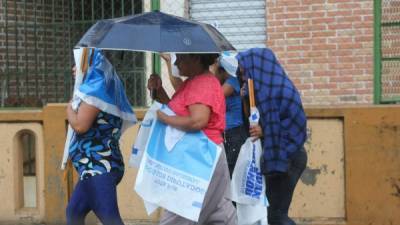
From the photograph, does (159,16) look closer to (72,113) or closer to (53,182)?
(72,113)

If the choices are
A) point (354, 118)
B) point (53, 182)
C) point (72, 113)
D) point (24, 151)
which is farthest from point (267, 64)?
point (24, 151)

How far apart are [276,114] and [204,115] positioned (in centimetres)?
67

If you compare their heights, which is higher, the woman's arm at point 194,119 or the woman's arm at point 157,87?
the woman's arm at point 157,87

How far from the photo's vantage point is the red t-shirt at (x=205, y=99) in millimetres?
4172

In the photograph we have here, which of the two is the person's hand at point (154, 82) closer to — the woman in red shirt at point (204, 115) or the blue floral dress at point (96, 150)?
the woman in red shirt at point (204, 115)

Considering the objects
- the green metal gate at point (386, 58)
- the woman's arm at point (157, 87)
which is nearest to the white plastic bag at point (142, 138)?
the woman's arm at point (157, 87)

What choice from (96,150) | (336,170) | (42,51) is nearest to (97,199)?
(96,150)

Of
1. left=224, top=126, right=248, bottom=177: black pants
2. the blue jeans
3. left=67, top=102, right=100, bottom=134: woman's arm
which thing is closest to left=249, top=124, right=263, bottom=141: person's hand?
left=224, top=126, right=248, bottom=177: black pants

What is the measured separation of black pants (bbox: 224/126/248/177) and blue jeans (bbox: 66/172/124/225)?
1068mm

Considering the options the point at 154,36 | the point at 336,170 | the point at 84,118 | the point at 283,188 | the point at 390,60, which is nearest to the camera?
the point at 154,36

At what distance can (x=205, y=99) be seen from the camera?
4.15 m

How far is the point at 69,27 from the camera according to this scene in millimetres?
7676

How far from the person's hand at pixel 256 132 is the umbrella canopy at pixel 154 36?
688 mm

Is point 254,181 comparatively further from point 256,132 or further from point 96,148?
point 96,148
